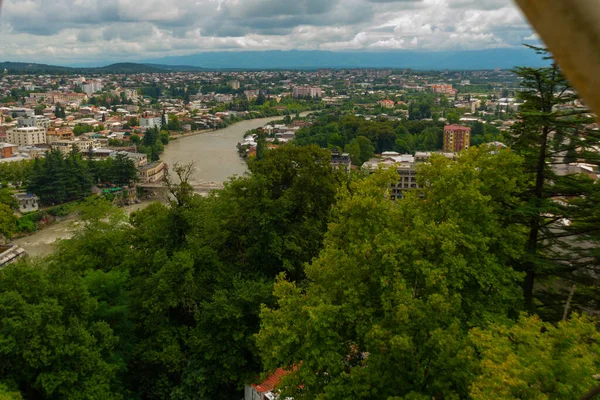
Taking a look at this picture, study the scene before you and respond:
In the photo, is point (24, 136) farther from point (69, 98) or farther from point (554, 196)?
point (554, 196)

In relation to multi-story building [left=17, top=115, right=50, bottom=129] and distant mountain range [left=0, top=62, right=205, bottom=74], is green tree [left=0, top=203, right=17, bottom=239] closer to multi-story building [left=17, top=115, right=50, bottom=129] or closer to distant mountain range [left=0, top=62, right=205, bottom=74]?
multi-story building [left=17, top=115, right=50, bottom=129]

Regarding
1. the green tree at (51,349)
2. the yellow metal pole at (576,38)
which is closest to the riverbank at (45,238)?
the green tree at (51,349)

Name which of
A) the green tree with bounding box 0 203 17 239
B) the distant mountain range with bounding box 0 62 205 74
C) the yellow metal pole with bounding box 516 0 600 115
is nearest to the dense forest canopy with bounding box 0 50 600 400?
the yellow metal pole with bounding box 516 0 600 115

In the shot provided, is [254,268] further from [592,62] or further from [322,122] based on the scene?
[322,122]

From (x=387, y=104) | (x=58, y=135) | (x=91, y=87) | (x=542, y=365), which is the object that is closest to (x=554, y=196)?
(x=542, y=365)

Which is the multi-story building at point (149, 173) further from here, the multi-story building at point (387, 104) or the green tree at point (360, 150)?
the multi-story building at point (387, 104)

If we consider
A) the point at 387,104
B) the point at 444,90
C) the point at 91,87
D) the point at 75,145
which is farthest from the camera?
the point at 91,87

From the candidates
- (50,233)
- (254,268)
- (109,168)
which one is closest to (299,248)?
(254,268)
